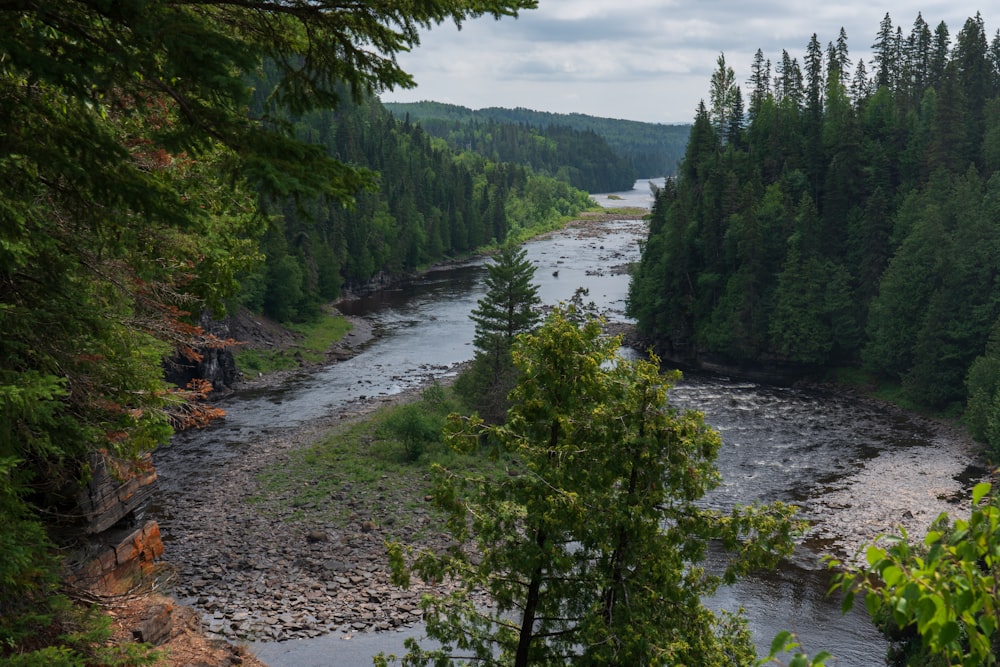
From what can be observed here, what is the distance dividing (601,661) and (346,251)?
8248 centimetres

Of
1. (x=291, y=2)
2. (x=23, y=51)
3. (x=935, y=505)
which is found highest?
(x=291, y=2)

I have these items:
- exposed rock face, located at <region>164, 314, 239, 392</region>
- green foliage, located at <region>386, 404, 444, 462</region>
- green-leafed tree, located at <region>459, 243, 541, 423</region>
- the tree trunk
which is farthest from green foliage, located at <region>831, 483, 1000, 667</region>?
exposed rock face, located at <region>164, 314, 239, 392</region>

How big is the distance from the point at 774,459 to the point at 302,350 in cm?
3802

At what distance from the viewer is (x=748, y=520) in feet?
35.6

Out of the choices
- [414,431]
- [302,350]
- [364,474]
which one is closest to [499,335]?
[414,431]

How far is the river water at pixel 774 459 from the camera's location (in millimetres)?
24453

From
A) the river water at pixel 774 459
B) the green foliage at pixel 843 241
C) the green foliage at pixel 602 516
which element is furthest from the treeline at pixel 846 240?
the green foliage at pixel 602 516

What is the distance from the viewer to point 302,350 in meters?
62.3

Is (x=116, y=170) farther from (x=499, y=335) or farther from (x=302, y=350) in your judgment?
(x=302, y=350)

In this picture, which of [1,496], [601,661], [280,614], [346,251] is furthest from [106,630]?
[346,251]

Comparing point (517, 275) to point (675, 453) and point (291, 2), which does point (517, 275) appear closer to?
point (675, 453)

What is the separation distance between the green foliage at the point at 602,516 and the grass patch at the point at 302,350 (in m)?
47.0

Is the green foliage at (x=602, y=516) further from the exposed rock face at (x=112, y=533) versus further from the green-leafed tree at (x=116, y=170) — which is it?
the exposed rock face at (x=112, y=533)

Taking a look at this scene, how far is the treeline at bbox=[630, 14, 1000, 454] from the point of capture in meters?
50.8
